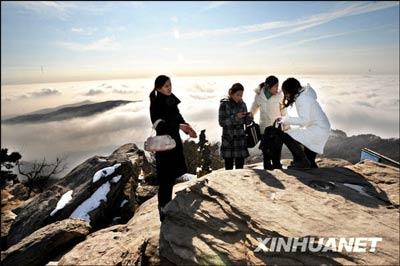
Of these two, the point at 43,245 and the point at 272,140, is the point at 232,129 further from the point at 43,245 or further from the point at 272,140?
the point at 43,245

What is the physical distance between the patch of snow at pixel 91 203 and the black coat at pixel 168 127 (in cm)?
545

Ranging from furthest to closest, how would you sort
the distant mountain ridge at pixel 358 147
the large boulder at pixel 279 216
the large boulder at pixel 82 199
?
the distant mountain ridge at pixel 358 147, the large boulder at pixel 82 199, the large boulder at pixel 279 216

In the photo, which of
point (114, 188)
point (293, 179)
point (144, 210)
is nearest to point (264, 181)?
point (293, 179)

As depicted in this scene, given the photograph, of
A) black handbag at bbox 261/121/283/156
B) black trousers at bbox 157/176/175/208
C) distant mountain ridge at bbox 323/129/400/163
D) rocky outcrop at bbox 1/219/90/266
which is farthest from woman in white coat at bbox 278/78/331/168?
distant mountain ridge at bbox 323/129/400/163

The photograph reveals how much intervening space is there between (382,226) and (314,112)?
8.51 ft

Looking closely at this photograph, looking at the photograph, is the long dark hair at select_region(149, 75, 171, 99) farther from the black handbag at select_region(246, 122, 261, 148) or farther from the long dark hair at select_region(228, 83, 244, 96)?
the black handbag at select_region(246, 122, 261, 148)

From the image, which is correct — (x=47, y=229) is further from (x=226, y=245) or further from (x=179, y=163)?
(x=226, y=245)

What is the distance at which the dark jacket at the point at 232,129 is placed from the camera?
7273mm

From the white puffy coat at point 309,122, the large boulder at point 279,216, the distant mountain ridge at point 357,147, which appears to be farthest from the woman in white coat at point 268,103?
the distant mountain ridge at point 357,147

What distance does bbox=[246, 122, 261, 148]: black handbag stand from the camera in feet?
24.3

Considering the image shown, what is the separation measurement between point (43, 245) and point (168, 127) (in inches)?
205

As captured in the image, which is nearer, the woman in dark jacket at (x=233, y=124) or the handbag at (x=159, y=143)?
the handbag at (x=159, y=143)

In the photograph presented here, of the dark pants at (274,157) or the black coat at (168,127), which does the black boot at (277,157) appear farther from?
the black coat at (168,127)

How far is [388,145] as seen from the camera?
149 m
